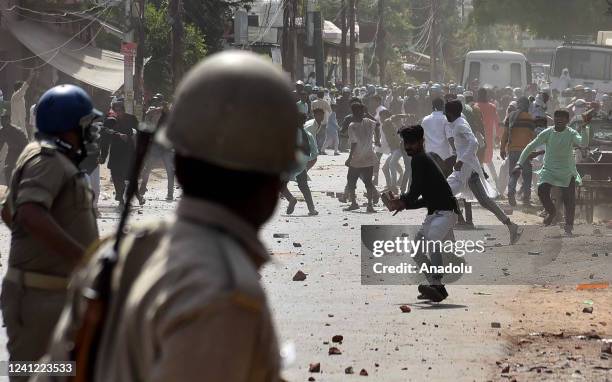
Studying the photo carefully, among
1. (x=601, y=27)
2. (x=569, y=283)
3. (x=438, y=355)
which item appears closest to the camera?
(x=438, y=355)

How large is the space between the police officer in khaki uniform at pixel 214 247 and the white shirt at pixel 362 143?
1739 cm

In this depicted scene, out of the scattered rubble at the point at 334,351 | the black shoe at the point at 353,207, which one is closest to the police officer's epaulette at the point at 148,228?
the scattered rubble at the point at 334,351

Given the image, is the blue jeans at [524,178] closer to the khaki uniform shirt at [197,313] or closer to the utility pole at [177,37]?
the utility pole at [177,37]

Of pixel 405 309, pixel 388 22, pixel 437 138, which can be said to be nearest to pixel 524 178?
pixel 437 138

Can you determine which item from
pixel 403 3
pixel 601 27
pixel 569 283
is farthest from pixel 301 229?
pixel 403 3

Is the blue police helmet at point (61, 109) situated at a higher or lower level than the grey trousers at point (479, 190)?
higher

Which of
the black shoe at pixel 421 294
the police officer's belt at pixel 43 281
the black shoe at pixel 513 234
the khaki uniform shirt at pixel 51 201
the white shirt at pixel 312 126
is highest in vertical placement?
the khaki uniform shirt at pixel 51 201

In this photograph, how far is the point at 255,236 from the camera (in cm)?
226

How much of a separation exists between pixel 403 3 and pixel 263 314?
10192 cm

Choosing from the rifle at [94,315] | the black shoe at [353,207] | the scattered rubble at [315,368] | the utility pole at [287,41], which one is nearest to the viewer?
the rifle at [94,315]

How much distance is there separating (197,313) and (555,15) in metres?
64.0

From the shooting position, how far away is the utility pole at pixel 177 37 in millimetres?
31328

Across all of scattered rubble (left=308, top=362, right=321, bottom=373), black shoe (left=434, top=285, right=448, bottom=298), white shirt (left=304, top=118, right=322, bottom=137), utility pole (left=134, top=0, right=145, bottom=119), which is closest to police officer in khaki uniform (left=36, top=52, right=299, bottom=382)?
scattered rubble (left=308, top=362, right=321, bottom=373)

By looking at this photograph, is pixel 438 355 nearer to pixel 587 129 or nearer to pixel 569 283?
pixel 569 283
